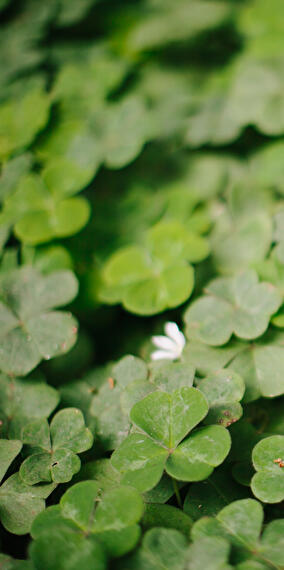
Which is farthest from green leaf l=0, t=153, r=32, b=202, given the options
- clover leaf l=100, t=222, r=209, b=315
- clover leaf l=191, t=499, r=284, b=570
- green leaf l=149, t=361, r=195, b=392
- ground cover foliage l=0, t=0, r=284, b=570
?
clover leaf l=191, t=499, r=284, b=570

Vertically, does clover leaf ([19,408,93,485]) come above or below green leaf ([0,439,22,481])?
below

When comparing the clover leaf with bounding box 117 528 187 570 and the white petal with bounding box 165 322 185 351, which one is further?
the white petal with bounding box 165 322 185 351

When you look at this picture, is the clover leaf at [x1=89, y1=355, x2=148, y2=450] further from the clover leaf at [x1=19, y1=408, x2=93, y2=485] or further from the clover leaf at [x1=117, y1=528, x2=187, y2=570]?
the clover leaf at [x1=117, y1=528, x2=187, y2=570]

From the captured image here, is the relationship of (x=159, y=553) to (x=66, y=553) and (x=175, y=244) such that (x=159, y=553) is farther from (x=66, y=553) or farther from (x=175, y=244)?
(x=175, y=244)

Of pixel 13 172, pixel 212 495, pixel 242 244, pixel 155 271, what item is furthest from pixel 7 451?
pixel 13 172

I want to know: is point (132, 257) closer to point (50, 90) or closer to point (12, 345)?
point (12, 345)

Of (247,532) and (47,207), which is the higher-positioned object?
(47,207)

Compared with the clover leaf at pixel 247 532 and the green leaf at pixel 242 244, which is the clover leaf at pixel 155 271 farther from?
the clover leaf at pixel 247 532
